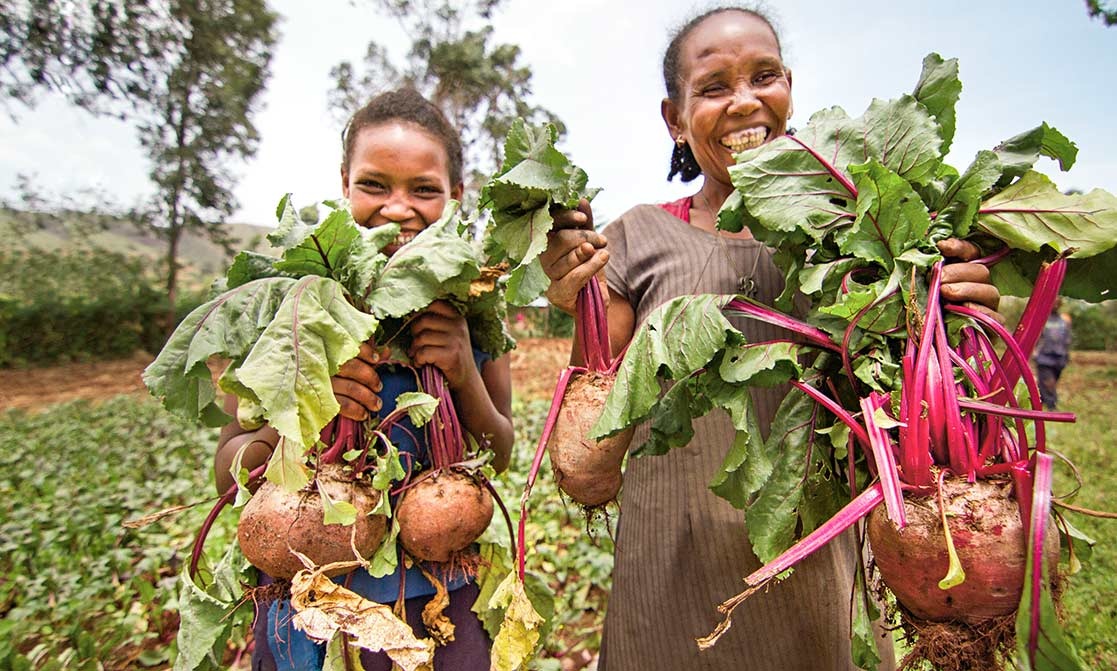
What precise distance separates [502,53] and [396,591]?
67.3 feet

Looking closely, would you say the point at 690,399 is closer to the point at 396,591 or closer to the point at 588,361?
the point at 588,361

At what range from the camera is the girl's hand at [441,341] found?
1.72 metres

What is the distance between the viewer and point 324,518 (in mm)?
1460

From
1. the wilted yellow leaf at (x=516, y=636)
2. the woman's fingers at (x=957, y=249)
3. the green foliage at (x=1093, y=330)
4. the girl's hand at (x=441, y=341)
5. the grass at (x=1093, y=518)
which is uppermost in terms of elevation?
the woman's fingers at (x=957, y=249)

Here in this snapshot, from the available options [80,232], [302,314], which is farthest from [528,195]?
[80,232]

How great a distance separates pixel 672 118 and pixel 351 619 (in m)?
1.69

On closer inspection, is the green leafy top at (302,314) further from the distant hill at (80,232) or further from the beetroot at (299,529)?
the distant hill at (80,232)

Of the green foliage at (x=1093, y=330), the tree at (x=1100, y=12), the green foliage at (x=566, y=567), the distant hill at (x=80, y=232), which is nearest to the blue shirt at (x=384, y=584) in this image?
the green foliage at (x=566, y=567)

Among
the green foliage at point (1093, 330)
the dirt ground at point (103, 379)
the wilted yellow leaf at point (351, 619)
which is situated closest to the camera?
the wilted yellow leaf at point (351, 619)

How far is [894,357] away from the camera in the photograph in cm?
129

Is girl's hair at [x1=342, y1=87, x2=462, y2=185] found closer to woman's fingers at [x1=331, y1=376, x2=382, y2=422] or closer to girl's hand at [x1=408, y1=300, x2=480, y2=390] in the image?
girl's hand at [x1=408, y1=300, x2=480, y2=390]

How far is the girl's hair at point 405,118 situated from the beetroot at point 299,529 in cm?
107

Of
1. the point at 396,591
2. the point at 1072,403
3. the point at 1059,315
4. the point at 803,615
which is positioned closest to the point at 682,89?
the point at 803,615

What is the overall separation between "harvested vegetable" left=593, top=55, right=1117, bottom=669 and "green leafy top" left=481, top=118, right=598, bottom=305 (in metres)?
0.36
